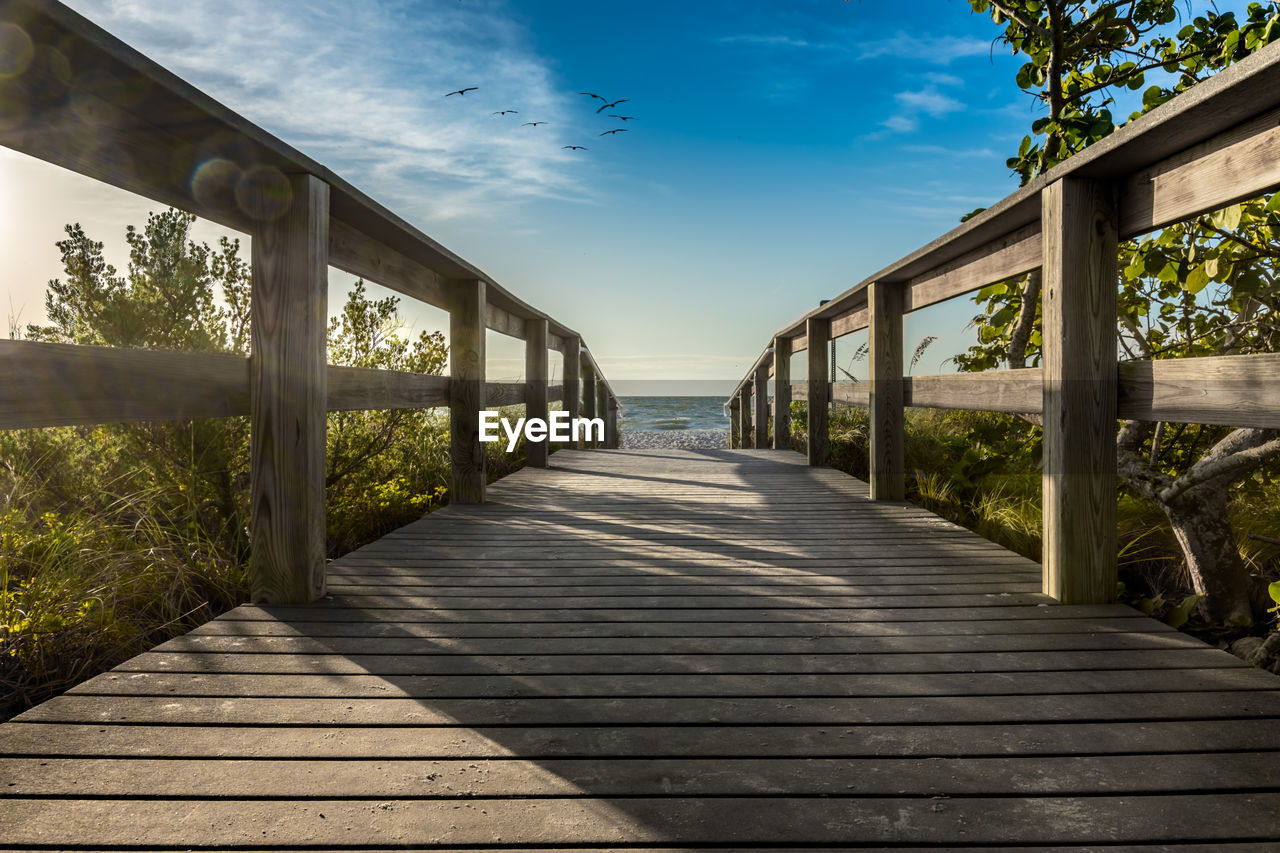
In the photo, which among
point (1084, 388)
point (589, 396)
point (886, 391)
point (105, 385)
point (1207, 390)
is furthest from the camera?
point (589, 396)

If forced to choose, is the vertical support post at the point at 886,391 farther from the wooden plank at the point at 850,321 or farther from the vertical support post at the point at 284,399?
the vertical support post at the point at 284,399

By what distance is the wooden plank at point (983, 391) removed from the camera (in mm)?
2535

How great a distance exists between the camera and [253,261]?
7.57 ft

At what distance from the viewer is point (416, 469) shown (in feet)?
17.1

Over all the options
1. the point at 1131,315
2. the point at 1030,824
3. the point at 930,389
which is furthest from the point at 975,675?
the point at 1131,315

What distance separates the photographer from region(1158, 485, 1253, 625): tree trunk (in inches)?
121

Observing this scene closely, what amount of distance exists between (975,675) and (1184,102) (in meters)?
1.46

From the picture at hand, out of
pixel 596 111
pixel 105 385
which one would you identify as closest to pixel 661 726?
pixel 105 385

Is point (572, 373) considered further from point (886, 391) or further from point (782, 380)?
point (886, 391)

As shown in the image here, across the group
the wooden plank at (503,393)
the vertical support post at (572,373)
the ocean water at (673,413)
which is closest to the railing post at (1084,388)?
the wooden plank at (503,393)

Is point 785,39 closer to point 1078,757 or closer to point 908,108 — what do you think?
point 908,108

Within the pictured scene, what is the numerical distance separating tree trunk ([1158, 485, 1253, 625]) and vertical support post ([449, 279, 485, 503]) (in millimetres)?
3640

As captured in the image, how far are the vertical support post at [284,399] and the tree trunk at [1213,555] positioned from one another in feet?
A: 12.0

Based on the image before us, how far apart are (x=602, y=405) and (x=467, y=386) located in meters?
5.90
